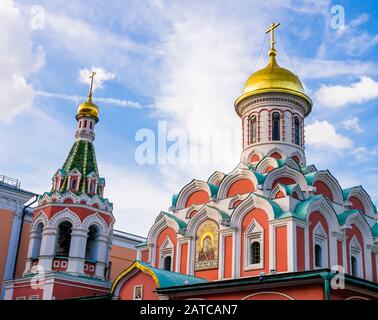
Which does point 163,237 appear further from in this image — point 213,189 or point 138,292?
point 138,292

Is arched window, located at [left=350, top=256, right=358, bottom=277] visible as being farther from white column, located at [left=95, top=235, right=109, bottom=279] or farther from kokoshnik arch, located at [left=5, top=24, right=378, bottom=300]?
white column, located at [left=95, top=235, right=109, bottom=279]

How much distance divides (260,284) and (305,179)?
4712 millimetres

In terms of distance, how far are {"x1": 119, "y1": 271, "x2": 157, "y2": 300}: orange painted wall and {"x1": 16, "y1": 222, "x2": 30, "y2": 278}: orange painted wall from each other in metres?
6.98

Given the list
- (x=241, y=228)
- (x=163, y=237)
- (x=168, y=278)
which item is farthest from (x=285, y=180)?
(x=168, y=278)

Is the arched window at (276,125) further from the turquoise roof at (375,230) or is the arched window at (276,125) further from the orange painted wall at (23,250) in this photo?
the orange painted wall at (23,250)

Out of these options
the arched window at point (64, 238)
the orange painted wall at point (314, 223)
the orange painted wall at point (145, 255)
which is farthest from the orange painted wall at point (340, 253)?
the arched window at point (64, 238)

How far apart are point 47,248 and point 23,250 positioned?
2.55m

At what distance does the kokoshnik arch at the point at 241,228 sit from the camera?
38.0ft

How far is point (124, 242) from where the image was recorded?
891 inches

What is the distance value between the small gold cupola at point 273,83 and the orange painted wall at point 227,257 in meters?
5.30

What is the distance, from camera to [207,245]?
46.2 ft
